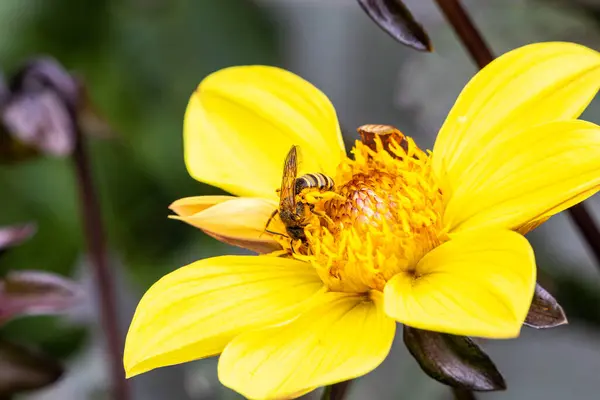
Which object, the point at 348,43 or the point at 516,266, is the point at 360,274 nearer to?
the point at 516,266

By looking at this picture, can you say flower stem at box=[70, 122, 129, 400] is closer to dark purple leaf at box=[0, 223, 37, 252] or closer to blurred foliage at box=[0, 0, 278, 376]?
dark purple leaf at box=[0, 223, 37, 252]

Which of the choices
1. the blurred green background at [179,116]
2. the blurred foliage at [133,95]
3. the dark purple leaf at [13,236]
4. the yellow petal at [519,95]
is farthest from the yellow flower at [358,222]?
the blurred foliage at [133,95]

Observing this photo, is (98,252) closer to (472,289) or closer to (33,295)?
(33,295)

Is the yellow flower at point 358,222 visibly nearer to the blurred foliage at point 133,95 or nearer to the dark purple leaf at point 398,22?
the dark purple leaf at point 398,22

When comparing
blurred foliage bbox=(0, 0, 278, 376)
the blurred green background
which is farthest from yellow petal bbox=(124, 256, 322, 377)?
blurred foliage bbox=(0, 0, 278, 376)

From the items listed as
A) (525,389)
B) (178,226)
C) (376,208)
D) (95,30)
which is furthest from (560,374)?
(95,30)

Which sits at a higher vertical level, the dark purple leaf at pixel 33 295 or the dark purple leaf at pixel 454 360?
the dark purple leaf at pixel 33 295
